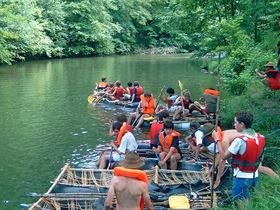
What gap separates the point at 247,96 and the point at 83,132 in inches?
216

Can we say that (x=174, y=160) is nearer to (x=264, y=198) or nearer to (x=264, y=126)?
(x=264, y=126)

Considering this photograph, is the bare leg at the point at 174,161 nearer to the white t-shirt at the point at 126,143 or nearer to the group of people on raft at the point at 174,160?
the group of people on raft at the point at 174,160

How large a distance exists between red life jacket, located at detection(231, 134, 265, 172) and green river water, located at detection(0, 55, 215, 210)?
4.25 metres

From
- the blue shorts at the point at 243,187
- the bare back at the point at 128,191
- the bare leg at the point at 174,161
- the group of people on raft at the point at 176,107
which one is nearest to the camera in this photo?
the bare back at the point at 128,191

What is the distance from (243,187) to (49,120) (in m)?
10.4

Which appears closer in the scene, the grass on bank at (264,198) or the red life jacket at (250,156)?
the grass on bank at (264,198)

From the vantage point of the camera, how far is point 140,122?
48.3 feet

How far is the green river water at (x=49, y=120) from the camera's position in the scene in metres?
10.1

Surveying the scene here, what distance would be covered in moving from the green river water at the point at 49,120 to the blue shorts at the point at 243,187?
13.4 ft

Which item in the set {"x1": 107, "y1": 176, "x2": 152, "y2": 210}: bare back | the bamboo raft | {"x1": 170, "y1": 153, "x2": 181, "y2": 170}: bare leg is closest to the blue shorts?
the bamboo raft

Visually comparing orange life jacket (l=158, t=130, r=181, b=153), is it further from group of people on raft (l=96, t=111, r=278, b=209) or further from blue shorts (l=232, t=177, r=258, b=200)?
blue shorts (l=232, t=177, r=258, b=200)

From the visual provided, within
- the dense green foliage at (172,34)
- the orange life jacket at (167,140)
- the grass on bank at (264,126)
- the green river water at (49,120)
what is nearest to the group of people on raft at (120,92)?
the green river water at (49,120)

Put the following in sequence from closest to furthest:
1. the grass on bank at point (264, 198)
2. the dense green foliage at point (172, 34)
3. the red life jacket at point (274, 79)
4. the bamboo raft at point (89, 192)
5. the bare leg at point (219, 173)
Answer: the grass on bank at point (264, 198)
the bamboo raft at point (89, 192)
the bare leg at point (219, 173)
the red life jacket at point (274, 79)
the dense green foliage at point (172, 34)

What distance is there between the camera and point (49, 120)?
15.7 metres
